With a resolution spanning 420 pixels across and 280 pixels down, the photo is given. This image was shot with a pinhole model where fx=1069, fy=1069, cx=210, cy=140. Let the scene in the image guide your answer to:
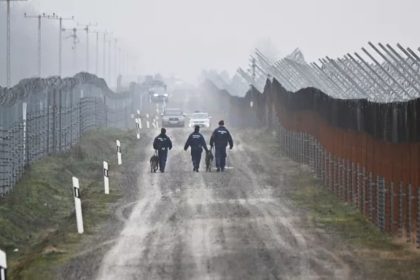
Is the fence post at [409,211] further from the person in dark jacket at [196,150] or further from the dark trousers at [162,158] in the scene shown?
the dark trousers at [162,158]

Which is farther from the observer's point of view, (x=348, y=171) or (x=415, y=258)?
(x=348, y=171)

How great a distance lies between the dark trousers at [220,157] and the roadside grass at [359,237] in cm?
713

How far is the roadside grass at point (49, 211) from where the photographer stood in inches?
720

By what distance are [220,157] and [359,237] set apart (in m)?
17.3

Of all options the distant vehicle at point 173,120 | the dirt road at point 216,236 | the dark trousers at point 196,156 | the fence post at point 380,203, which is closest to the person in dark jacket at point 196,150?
the dark trousers at point 196,156

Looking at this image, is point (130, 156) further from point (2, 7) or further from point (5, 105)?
point (2, 7)

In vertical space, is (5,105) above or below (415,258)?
above

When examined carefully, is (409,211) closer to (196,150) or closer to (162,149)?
(196,150)

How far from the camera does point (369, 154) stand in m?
23.2

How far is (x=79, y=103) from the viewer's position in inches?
1964

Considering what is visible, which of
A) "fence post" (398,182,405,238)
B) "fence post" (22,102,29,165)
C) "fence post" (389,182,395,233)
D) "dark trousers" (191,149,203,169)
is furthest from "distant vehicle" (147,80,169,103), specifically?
"fence post" (398,182,405,238)

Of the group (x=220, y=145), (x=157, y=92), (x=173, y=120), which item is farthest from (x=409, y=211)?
(x=157, y=92)

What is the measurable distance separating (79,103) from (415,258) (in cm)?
3410

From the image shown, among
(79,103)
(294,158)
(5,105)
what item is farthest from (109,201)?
(79,103)
